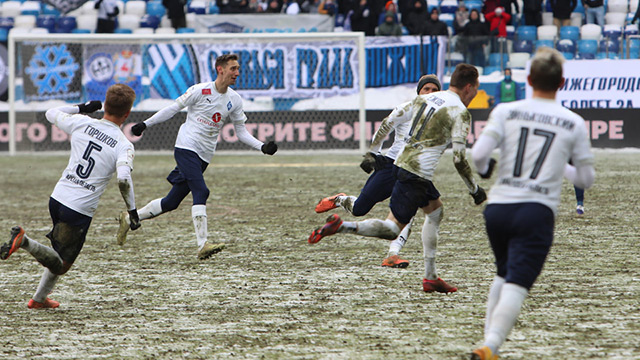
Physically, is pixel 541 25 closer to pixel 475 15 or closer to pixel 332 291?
pixel 475 15

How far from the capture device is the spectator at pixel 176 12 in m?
24.5

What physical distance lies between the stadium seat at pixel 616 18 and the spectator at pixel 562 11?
1.00m

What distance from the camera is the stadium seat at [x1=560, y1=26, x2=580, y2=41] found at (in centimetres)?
2266

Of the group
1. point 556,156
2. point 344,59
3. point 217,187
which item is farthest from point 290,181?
point 556,156

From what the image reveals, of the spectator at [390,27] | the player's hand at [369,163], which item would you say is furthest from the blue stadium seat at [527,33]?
the player's hand at [369,163]

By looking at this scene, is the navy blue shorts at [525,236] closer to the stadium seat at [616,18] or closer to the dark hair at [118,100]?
the dark hair at [118,100]

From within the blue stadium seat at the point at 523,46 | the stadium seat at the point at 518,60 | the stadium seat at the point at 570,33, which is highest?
the stadium seat at the point at 570,33

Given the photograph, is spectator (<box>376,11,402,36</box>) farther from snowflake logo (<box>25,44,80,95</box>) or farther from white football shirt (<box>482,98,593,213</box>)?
white football shirt (<box>482,98,593,213</box>)

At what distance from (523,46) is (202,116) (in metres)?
15.8

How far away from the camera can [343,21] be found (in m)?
23.7

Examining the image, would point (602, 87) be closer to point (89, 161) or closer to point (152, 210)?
point (152, 210)

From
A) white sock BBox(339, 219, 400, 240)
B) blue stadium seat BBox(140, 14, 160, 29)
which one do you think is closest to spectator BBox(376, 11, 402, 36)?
blue stadium seat BBox(140, 14, 160, 29)

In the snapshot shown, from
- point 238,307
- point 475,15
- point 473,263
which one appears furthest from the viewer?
point 475,15

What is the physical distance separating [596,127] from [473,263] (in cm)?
1387
